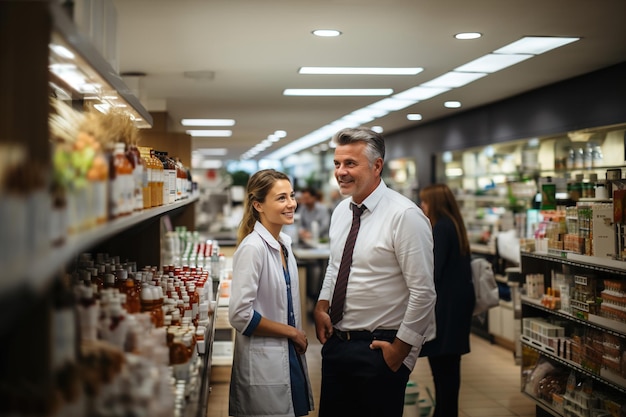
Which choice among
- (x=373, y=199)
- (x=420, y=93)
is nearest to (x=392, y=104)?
(x=420, y=93)

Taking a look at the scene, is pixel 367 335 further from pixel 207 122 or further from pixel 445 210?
pixel 207 122

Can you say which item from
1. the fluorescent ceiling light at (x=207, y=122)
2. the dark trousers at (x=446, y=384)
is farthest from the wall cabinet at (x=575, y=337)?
the fluorescent ceiling light at (x=207, y=122)

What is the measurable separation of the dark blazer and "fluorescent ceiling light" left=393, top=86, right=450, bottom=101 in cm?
296

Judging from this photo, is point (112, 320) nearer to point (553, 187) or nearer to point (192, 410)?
point (192, 410)

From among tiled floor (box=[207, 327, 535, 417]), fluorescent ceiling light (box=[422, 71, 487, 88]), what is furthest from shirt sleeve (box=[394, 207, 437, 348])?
fluorescent ceiling light (box=[422, 71, 487, 88])

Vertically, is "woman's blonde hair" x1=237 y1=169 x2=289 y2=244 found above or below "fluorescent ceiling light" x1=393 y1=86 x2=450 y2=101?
below

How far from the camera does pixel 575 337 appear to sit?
180 inches

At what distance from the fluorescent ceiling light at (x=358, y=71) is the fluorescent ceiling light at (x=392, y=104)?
179 cm

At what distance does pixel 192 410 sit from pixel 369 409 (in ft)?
4.08

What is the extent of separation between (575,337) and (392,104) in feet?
15.2

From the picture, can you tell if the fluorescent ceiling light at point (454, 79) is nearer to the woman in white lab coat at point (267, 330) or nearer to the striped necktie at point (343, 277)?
the striped necktie at point (343, 277)

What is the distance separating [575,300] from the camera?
4.49 meters

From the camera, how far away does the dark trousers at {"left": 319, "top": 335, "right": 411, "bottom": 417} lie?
121 inches

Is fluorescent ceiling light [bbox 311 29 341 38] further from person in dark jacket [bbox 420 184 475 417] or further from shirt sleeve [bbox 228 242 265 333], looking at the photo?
shirt sleeve [bbox 228 242 265 333]
